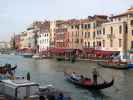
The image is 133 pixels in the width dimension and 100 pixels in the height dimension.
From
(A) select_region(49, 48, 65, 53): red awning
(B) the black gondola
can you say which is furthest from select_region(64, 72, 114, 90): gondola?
(A) select_region(49, 48, 65, 53): red awning

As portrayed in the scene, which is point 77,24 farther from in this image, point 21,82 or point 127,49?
point 21,82

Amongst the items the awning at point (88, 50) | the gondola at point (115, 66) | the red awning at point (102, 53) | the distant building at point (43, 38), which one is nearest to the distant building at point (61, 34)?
the distant building at point (43, 38)

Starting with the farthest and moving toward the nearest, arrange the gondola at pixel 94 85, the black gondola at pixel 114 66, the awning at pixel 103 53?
1. the awning at pixel 103 53
2. the black gondola at pixel 114 66
3. the gondola at pixel 94 85

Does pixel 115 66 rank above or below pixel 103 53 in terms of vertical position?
below

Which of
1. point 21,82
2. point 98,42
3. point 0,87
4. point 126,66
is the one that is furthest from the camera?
point 98,42

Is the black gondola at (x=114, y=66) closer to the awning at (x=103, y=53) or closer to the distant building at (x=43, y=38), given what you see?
the awning at (x=103, y=53)

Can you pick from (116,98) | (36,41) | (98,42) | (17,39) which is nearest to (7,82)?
(116,98)

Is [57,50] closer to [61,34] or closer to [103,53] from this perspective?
[61,34]

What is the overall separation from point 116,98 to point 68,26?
48.0 meters

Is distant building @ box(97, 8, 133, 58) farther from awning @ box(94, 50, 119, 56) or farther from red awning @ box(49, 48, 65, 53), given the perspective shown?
red awning @ box(49, 48, 65, 53)

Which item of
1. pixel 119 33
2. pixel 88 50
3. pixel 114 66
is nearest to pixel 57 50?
pixel 88 50

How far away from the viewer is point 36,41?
8944 cm

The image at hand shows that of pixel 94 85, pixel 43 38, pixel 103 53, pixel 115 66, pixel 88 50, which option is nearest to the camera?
pixel 94 85

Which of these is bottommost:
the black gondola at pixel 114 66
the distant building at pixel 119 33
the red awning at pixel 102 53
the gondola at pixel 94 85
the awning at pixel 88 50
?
the gondola at pixel 94 85
